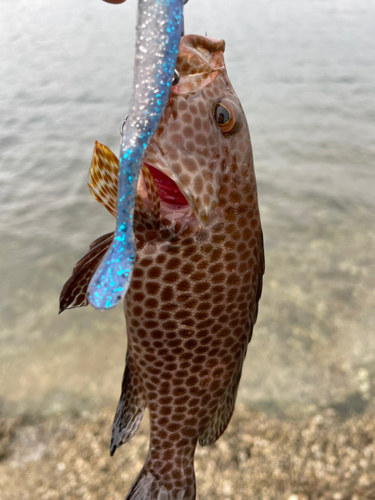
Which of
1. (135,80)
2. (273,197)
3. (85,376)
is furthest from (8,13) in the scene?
(135,80)

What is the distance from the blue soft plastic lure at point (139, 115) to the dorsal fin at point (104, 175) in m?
0.46

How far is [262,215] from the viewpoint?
7766 mm

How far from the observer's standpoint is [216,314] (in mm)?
1589

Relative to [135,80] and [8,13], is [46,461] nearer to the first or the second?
[135,80]

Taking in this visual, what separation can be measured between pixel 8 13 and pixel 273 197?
2027 cm

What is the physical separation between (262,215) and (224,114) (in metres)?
6.49

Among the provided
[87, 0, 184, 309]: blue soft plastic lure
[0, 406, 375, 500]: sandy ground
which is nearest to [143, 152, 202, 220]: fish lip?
[87, 0, 184, 309]: blue soft plastic lure

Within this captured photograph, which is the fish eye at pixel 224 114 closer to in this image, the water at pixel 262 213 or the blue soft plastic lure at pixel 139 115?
the blue soft plastic lure at pixel 139 115

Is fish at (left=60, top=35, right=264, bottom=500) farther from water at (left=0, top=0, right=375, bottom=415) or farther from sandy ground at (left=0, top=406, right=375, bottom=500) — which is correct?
water at (left=0, top=0, right=375, bottom=415)

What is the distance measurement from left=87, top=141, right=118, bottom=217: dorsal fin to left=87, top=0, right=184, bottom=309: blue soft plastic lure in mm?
459

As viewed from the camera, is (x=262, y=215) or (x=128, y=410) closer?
(x=128, y=410)

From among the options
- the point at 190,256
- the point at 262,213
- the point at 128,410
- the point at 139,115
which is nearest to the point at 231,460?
the point at 128,410

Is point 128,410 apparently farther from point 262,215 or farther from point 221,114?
point 262,215

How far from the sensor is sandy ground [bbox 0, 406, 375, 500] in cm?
368
